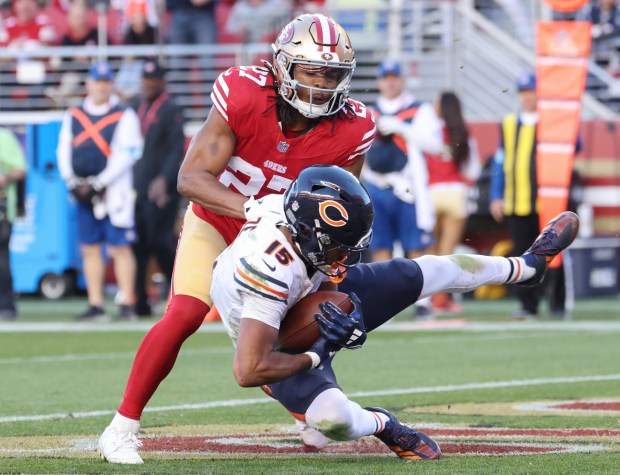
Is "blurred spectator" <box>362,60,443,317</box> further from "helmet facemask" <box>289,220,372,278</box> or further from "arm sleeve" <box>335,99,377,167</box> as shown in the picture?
"helmet facemask" <box>289,220,372,278</box>

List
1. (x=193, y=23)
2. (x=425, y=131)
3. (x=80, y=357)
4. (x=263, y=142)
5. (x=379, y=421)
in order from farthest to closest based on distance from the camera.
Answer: (x=193, y=23)
(x=425, y=131)
(x=80, y=357)
(x=263, y=142)
(x=379, y=421)

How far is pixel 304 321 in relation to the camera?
4.87 meters

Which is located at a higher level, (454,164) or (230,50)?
(230,50)

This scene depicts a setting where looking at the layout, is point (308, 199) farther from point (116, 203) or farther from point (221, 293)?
point (116, 203)

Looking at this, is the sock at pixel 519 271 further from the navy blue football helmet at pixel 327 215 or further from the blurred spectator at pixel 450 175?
the blurred spectator at pixel 450 175

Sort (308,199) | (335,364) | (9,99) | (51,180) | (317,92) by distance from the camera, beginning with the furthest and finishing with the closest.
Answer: (9,99) < (51,180) < (335,364) < (317,92) < (308,199)

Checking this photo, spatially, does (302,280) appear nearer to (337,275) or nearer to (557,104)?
(337,275)

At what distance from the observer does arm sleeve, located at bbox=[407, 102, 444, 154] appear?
11273 mm

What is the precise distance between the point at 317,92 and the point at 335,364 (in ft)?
11.9

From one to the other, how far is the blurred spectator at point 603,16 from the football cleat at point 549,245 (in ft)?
34.1

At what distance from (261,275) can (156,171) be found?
24.8ft

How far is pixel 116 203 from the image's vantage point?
11.6 meters

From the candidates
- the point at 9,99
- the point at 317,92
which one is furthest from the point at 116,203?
the point at 317,92

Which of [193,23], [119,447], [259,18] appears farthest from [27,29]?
[119,447]
